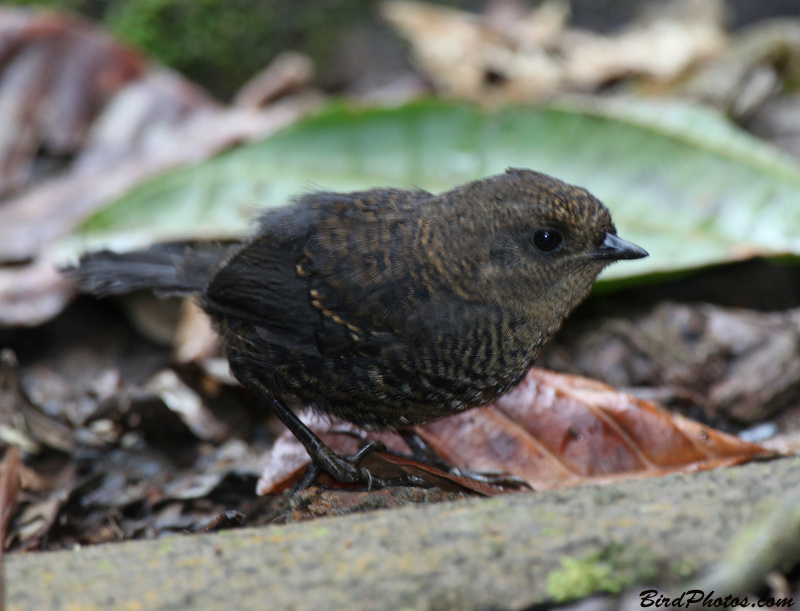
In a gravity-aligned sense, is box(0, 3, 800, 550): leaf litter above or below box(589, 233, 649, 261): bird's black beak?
below

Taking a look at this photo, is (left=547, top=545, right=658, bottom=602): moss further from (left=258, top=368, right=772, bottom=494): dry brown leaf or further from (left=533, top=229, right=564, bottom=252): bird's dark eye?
(left=533, top=229, right=564, bottom=252): bird's dark eye

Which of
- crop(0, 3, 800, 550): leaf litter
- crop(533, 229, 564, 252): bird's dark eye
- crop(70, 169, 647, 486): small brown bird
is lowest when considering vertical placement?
crop(0, 3, 800, 550): leaf litter

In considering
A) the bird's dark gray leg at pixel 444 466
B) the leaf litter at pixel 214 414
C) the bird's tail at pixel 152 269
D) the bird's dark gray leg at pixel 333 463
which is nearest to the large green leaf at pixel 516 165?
the leaf litter at pixel 214 414

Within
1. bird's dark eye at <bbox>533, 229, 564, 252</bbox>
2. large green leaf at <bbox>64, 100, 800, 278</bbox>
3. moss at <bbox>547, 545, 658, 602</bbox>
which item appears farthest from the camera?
large green leaf at <bbox>64, 100, 800, 278</bbox>

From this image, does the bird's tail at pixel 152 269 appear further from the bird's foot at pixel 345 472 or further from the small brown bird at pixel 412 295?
the bird's foot at pixel 345 472

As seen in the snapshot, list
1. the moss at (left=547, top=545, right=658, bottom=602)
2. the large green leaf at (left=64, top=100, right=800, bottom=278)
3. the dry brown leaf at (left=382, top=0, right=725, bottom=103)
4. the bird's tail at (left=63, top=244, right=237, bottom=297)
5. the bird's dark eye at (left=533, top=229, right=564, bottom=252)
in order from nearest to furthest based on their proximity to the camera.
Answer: the moss at (left=547, top=545, right=658, bottom=602) → the bird's dark eye at (left=533, top=229, right=564, bottom=252) → the bird's tail at (left=63, top=244, right=237, bottom=297) → the large green leaf at (left=64, top=100, right=800, bottom=278) → the dry brown leaf at (left=382, top=0, right=725, bottom=103)

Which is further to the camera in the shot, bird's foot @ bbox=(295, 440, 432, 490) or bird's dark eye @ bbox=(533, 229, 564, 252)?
bird's dark eye @ bbox=(533, 229, 564, 252)

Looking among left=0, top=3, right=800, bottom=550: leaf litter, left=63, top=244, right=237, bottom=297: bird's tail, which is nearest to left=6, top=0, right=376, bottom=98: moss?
left=0, top=3, right=800, bottom=550: leaf litter

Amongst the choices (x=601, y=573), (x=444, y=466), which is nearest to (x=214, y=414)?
(x=444, y=466)
